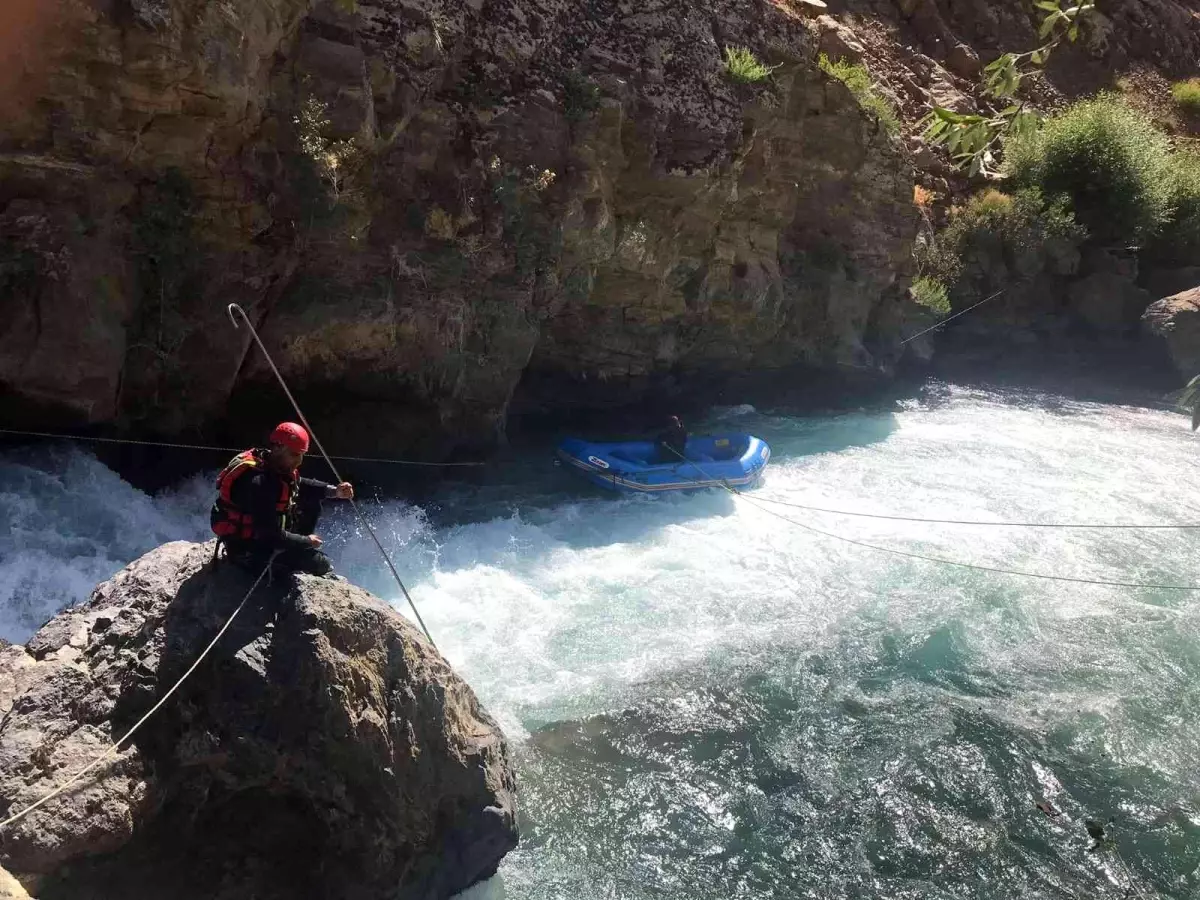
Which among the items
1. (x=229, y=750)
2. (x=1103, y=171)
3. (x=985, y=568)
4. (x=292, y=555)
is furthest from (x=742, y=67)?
(x=1103, y=171)

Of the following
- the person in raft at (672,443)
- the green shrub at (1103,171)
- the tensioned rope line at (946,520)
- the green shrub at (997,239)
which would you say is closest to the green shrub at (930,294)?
the green shrub at (997,239)

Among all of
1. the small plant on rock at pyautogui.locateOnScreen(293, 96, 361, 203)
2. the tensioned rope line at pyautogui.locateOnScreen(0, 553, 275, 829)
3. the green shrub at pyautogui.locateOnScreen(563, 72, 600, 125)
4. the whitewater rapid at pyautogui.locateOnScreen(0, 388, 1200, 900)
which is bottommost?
the whitewater rapid at pyautogui.locateOnScreen(0, 388, 1200, 900)

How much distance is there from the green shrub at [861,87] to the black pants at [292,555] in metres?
13.5

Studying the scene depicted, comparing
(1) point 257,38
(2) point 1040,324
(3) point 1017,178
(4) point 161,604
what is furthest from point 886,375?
(4) point 161,604

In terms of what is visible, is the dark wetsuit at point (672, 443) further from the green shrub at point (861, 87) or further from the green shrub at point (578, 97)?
the green shrub at point (861, 87)

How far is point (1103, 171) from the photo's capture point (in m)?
Answer: 19.9

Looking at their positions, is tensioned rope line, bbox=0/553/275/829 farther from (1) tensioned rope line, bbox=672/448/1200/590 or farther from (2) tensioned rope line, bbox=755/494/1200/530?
(2) tensioned rope line, bbox=755/494/1200/530

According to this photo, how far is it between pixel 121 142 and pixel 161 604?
5262 mm

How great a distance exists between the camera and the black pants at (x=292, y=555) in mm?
4289

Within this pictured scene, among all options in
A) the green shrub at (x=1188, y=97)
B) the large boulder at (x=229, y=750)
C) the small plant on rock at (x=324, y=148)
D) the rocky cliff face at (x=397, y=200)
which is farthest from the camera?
the green shrub at (x=1188, y=97)

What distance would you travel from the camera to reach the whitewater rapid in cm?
557

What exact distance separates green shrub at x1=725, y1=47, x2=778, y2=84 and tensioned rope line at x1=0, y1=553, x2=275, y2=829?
10.9 metres

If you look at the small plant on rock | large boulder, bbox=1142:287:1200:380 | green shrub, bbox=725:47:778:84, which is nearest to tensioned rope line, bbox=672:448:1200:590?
green shrub, bbox=725:47:778:84

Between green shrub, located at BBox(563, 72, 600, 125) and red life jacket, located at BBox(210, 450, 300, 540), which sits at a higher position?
green shrub, located at BBox(563, 72, 600, 125)
